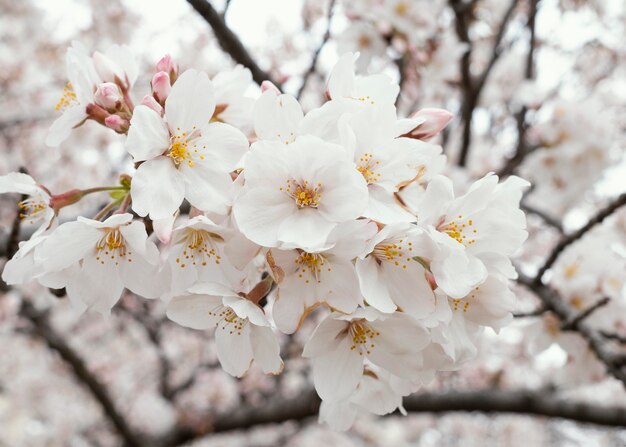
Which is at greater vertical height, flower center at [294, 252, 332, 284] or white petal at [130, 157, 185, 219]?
white petal at [130, 157, 185, 219]

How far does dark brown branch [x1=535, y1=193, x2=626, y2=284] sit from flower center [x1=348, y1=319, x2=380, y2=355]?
1098 millimetres

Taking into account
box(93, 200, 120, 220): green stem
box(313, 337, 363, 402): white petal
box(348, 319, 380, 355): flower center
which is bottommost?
box(313, 337, 363, 402): white petal

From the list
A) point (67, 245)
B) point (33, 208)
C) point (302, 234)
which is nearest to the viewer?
point (302, 234)

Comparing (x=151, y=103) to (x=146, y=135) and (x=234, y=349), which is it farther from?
(x=234, y=349)

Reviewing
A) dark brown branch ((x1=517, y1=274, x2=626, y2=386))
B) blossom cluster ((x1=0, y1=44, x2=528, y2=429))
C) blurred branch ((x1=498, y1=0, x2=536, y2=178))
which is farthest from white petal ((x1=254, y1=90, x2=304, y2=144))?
blurred branch ((x1=498, y1=0, x2=536, y2=178))

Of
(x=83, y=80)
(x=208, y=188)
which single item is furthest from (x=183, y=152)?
(x=83, y=80)

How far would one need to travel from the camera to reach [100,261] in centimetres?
117

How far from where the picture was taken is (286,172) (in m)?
1.04

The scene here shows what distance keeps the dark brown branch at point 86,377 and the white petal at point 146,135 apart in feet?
8.68

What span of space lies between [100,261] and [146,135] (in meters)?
0.30

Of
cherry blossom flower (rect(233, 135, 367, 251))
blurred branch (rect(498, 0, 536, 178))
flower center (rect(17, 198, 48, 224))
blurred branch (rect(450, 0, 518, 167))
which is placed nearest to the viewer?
cherry blossom flower (rect(233, 135, 367, 251))

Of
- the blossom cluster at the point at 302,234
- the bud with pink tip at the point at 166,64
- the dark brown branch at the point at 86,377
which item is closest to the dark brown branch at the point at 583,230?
the blossom cluster at the point at 302,234

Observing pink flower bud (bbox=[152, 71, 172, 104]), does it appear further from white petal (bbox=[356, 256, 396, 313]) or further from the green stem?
white petal (bbox=[356, 256, 396, 313])

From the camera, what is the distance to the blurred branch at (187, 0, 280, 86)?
1.77 m
